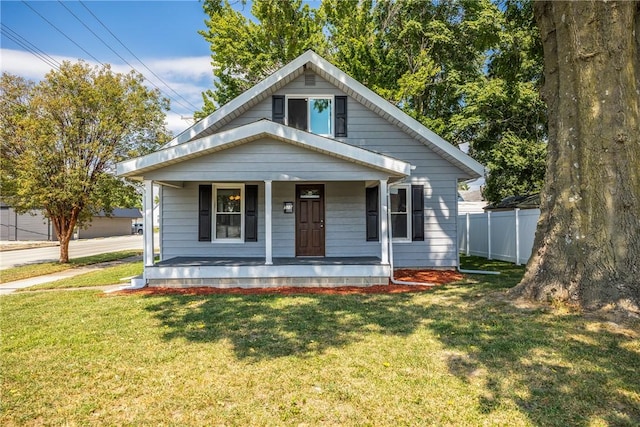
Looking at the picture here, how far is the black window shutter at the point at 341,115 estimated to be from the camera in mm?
10766

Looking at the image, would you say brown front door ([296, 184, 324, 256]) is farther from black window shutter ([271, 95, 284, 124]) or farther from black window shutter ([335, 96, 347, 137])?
black window shutter ([271, 95, 284, 124])

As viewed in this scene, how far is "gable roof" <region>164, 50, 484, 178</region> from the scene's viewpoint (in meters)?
10.2

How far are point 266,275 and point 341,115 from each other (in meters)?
5.07

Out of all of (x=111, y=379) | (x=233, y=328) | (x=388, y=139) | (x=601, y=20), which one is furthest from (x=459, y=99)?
(x=111, y=379)

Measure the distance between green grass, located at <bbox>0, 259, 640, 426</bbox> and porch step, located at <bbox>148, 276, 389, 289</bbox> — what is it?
198 centimetres

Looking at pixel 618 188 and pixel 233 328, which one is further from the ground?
pixel 618 188

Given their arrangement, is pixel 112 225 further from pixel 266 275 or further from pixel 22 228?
pixel 266 275

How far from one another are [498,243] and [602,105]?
Result: 8378mm

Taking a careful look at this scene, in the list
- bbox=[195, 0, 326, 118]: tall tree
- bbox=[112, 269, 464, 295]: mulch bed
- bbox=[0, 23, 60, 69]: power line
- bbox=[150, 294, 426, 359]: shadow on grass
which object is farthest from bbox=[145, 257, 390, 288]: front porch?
bbox=[195, 0, 326, 118]: tall tree

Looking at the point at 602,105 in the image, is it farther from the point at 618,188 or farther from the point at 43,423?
the point at 43,423

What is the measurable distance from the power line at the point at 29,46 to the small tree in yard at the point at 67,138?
54 centimetres

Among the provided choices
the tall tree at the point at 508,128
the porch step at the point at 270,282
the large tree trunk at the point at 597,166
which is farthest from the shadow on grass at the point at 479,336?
the tall tree at the point at 508,128

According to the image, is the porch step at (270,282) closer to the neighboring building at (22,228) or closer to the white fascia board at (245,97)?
A: the white fascia board at (245,97)

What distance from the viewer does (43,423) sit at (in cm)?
292
